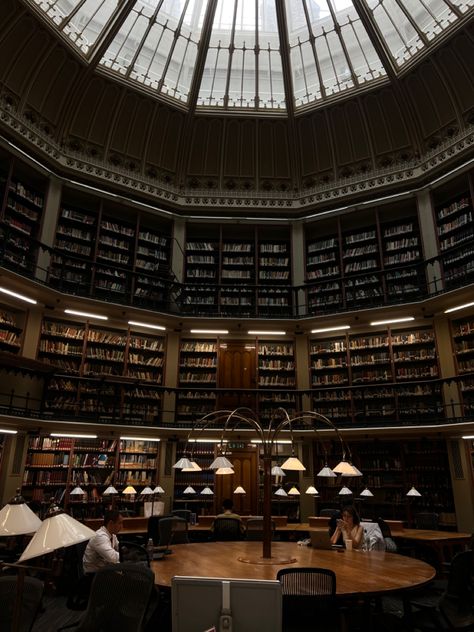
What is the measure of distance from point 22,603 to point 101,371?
703 centimetres

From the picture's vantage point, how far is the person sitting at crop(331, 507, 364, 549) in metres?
4.59

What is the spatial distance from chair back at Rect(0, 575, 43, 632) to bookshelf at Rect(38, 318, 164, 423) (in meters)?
6.04

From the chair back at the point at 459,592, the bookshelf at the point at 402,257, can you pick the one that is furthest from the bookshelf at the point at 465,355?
the chair back at the point at 459,592

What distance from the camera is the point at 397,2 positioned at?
9055mm

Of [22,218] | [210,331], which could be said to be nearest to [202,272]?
[210,331]

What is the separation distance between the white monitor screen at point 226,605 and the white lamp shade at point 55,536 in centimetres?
56

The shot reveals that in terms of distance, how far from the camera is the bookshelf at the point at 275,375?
31.6 ft

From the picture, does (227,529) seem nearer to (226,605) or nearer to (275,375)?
(226,605)

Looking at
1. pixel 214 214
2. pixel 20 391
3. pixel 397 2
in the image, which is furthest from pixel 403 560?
pixel 397 2

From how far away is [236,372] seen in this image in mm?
9891

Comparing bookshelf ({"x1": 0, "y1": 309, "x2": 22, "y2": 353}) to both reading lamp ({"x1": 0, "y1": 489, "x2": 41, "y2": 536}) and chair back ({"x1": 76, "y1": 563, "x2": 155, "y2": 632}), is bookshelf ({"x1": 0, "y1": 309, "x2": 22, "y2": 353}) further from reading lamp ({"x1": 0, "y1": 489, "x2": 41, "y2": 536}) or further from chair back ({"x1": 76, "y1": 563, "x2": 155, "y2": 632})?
reading lamp ({"x1": 0, "y1": 489, "x2": 41, "y2": 536})

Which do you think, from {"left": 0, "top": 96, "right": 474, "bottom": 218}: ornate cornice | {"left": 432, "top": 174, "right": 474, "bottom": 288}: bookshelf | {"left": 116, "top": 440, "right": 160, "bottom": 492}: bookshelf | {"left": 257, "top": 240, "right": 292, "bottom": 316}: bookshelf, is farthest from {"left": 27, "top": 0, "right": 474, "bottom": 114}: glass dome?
{"left": 116, "top": 440, "right": 160, "bottom": 492}: bookshelf

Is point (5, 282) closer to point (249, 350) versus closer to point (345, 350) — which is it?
point (249, 350)

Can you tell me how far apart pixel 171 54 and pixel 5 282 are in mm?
6432
